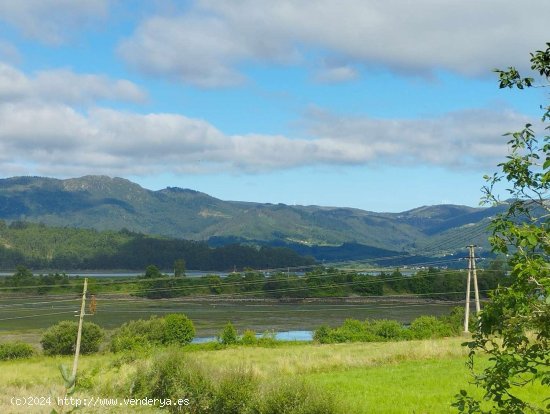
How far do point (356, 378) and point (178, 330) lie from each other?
43.1 m

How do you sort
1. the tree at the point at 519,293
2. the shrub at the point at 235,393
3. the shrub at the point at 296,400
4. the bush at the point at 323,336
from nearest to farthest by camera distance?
the tree at the point at 519,293 < the shrub at the point at 296,400 < the shrub at the point at 235,393 < the bush at the point at 323,336

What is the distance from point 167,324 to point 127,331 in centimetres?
514

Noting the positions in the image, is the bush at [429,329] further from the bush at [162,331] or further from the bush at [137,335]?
the bush at [137,335]

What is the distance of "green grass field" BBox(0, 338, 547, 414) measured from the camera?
26.5 meters

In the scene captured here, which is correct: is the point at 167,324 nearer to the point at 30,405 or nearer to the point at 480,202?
the point at 30,405

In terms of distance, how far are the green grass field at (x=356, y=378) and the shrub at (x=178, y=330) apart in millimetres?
22592

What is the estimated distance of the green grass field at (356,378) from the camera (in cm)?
2650

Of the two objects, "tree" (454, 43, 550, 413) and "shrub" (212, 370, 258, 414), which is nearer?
"tree" (454, 43, 550, 413)

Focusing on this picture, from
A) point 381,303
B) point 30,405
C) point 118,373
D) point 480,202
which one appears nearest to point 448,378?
point 118,373

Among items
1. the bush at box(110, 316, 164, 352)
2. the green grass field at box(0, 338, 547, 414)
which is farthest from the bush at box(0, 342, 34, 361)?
the green grass field at box(0, 338, 547, 414)

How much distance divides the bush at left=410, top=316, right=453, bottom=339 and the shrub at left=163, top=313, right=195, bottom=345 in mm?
28090

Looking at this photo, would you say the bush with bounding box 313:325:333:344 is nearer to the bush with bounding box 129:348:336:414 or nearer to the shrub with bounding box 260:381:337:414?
the bush with bounding box 129:348:336:414

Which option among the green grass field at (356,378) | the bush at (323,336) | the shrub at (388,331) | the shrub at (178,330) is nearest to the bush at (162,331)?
the shrub at (178,330)

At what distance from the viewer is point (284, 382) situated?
23.2m
